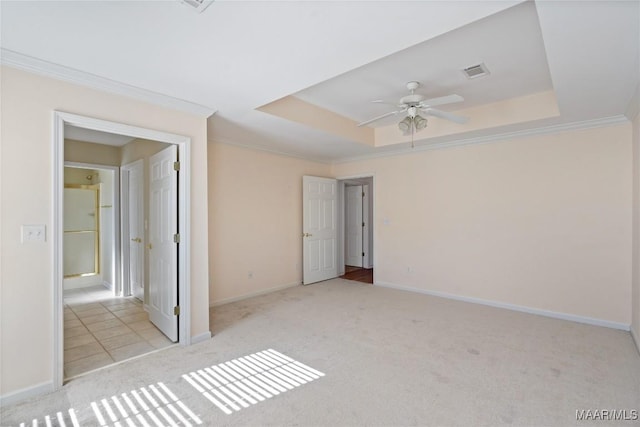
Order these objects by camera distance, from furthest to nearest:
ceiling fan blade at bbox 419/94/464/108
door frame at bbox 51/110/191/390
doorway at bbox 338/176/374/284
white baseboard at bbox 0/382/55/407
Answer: doorway at bbox 338/176/374/284 → ceiling fan blade at bbox 419/94/464/108 → door frame at bbox 51/110/191/390 → white baseboard at bbox 0/382/55/407

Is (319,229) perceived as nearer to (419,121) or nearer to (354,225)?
(354,225)

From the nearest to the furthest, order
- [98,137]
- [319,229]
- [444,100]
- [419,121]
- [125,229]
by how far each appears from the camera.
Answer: [444,100] → [419,121] → [98,137] → [125,229] → [319,229]

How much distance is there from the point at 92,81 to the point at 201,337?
2551 millimetres

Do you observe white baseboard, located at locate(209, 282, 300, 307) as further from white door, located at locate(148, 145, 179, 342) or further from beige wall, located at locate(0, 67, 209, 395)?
beige wall, located at locate(0, 67, 209, 395)

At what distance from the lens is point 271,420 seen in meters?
1.98

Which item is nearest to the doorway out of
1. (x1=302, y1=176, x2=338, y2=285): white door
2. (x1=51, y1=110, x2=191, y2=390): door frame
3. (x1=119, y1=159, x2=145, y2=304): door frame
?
(x1=302, y1=176, x2=338, y2=285): white door

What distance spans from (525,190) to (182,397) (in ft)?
14.8

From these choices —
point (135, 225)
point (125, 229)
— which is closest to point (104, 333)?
point (135, 225)

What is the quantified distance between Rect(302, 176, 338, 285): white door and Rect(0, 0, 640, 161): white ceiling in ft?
8.30

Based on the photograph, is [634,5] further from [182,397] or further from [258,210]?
[258,210]

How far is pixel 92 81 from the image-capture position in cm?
248

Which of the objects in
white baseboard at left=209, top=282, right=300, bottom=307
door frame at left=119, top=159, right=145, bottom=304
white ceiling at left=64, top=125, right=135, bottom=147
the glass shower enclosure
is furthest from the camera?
the glass shower enclosure

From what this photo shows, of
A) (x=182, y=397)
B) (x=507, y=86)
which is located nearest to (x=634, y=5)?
(x=507, y=86)

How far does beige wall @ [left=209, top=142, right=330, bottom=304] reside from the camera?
14.6 feet
